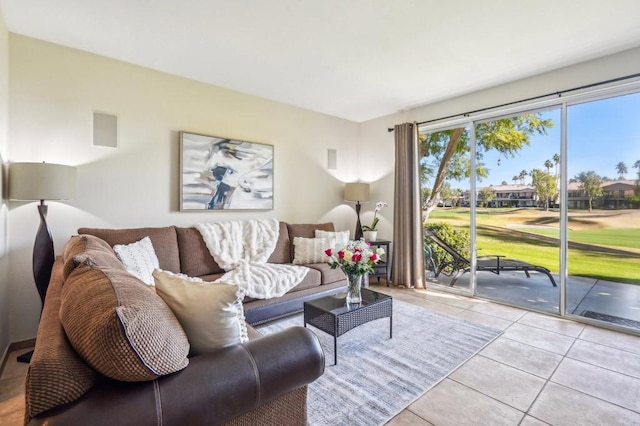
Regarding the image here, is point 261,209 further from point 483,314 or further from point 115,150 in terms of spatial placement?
point 483,314

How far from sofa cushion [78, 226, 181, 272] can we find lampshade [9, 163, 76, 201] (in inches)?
18.0

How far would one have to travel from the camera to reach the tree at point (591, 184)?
305cm

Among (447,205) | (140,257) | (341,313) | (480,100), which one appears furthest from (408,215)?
(140,257)

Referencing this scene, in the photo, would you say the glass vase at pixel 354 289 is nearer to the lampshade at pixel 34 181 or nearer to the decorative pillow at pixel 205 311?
the decorative pillow at pixel 205 311

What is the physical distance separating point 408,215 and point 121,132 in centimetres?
351

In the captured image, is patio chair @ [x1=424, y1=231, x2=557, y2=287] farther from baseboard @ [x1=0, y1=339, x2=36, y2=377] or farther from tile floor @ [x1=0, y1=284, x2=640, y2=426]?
baseboard @ [x1=0, y1=339, x2=36, y2=377]

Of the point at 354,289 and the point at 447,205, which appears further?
the point at 447,205

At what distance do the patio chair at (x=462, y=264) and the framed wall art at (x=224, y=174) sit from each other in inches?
95.1

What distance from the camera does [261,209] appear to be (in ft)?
13.1

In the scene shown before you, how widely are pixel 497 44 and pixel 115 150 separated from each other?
3619 millimetres

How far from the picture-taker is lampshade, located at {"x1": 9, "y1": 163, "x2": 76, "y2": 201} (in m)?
2.25

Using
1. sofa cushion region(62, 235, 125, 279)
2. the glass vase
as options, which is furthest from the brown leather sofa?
the glass vase

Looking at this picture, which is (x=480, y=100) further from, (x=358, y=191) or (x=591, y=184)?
(x=358, y=191)

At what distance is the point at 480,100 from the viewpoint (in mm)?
3775
